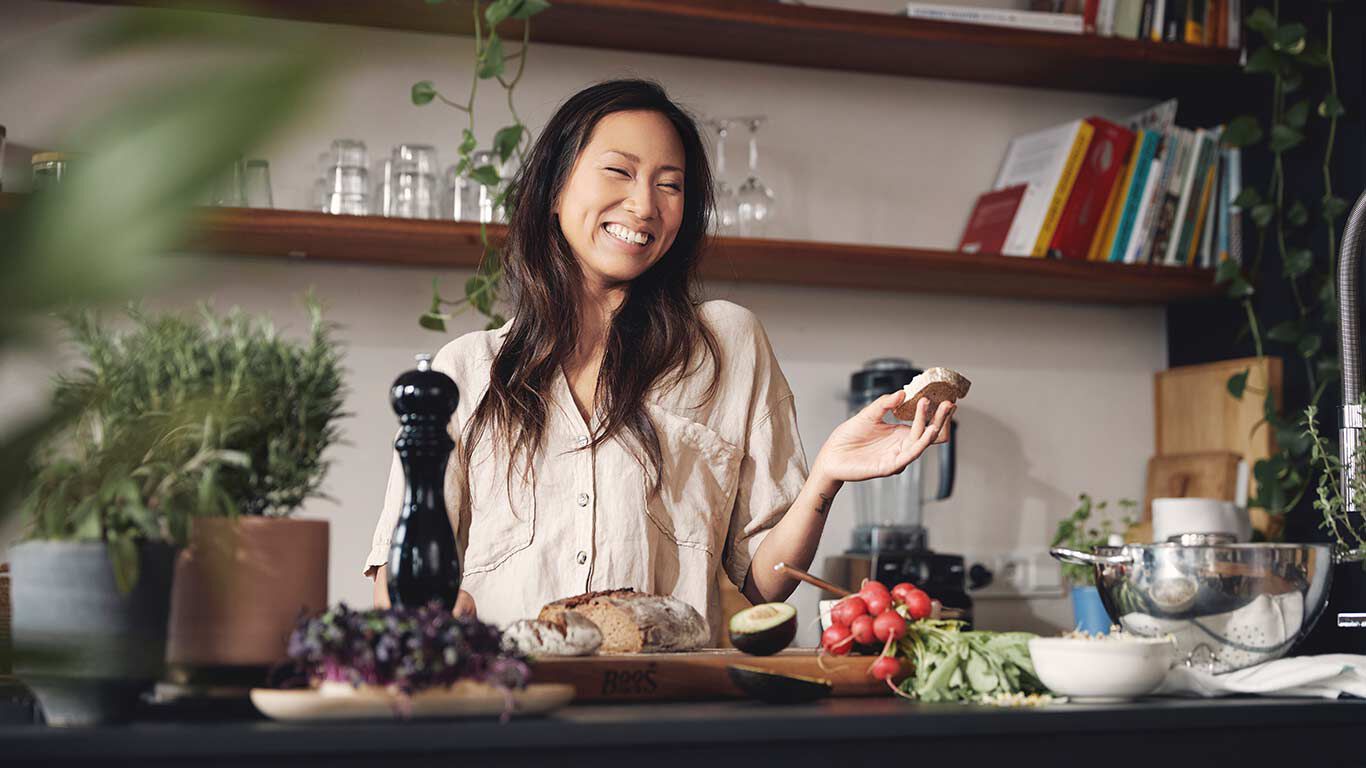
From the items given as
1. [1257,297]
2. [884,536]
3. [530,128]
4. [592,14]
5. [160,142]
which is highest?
[592,14]

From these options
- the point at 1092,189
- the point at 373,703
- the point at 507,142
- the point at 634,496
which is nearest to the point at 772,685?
the point at 373,703

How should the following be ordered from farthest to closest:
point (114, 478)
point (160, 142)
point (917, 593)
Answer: point (917, 593) < point (114, 478) < point (160, 142)

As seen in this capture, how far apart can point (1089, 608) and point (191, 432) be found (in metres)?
2.24

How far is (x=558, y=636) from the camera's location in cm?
107

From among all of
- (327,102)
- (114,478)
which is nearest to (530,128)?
(114,478)

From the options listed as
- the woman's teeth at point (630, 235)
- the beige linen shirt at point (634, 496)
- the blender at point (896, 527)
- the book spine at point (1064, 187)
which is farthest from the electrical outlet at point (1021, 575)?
the woman's teeth at point (630, 235)

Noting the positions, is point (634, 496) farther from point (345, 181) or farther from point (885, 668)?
point (345, 181)

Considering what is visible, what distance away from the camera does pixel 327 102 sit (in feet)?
0.48

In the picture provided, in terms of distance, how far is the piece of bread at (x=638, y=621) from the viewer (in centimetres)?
119

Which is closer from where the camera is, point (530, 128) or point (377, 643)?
point (377, 643)

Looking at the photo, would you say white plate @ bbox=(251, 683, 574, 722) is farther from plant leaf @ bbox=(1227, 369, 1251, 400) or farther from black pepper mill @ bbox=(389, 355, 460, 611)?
plant leaf @ bbox=(1227, 369, 1251, 400)

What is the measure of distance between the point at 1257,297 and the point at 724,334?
1.62 metres

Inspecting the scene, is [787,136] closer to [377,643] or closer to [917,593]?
[917,593]

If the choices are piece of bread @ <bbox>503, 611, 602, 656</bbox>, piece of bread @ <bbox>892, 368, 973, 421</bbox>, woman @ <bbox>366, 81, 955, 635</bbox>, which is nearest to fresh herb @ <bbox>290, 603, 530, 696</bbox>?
piece of bread @ <bbox>503, 611, 602, 656</bbox>
